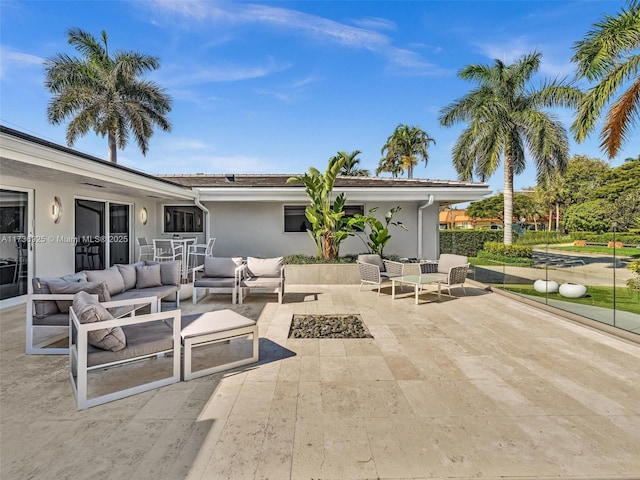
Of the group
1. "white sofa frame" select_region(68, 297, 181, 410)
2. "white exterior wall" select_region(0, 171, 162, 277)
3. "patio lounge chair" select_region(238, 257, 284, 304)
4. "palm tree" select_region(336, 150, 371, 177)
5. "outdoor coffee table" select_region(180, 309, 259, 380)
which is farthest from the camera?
"palm tree" select_region(336, 150, 371, 177)

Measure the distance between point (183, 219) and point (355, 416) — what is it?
1167 cm

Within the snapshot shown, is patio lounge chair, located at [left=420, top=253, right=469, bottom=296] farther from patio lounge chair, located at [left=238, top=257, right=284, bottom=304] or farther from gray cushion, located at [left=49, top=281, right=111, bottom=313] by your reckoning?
gray cushion, located at [left=49, top=281, right=111, bottom=313]

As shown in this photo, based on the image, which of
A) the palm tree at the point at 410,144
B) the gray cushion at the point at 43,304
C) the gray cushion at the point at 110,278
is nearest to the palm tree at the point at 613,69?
the gray cushion at the point at 110,278

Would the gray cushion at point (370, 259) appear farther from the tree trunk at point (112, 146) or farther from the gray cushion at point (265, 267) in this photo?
the tree trunk at point (112, 146)

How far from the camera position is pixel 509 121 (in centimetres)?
1483

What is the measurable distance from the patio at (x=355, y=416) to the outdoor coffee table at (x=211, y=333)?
219 mm

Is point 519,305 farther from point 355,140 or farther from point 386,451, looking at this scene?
point 355,140

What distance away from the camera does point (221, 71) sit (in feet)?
Result: 39.4

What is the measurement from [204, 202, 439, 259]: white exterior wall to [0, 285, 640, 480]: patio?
760 cm

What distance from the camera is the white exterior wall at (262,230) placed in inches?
483

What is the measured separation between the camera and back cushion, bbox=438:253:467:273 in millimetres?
8430

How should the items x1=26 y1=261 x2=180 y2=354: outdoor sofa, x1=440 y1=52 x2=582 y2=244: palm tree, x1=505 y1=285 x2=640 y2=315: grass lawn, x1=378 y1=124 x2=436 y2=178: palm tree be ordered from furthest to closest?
x1=378 y1=124 x2=436 y2=178: palm tree, x1=440 y1=52 x2=582 y2=244: palm tree, x1=505 y1=285 x2=640 y2=315: grass lawn, x1=26 y1=261 x2=180 y2=354: outdoor sofa

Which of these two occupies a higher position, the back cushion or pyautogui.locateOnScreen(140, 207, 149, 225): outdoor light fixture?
pyautogui.locateOnScreen(140, 207, 149, 225): outdoor light fixture

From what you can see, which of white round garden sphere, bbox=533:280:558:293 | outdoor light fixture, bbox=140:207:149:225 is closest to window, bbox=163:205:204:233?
outdoor light fixture, bbox=140:207:149:225
